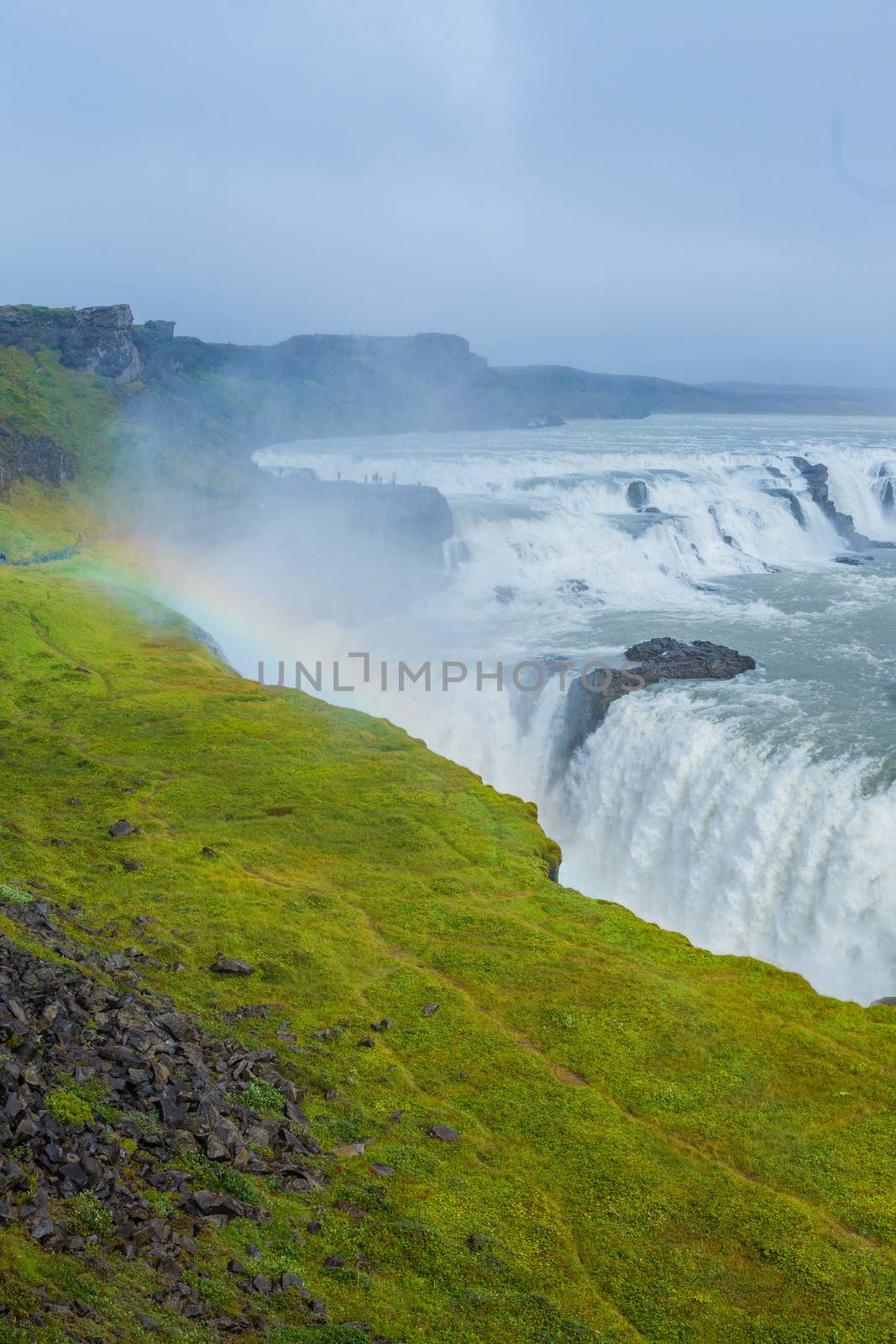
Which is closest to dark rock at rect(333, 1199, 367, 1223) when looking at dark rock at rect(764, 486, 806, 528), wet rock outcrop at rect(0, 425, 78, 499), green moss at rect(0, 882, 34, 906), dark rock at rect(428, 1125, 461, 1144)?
dark rock at rect(428, 1125, 461, 1144)

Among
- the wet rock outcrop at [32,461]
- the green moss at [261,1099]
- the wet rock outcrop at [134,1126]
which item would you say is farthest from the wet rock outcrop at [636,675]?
the wet rock outcrop at [32,461]

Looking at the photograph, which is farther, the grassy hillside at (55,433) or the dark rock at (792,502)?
the dark rock at (792,502)

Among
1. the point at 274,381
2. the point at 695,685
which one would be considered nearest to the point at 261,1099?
the point at 695,685

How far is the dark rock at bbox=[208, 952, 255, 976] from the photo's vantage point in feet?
67.7

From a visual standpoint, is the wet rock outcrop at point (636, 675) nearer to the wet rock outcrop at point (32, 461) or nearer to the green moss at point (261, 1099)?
the green moss at point (261, 1099)

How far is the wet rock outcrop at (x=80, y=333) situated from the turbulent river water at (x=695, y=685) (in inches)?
1236

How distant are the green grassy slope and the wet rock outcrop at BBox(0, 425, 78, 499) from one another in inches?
1920

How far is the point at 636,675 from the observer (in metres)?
43.2

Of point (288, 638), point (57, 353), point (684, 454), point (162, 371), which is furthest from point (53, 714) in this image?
point (162, 371)

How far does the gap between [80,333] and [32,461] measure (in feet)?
118

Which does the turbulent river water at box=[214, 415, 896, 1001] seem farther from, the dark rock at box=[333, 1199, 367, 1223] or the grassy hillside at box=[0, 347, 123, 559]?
the grassy hillside at box=[0, 347, 123, 559]

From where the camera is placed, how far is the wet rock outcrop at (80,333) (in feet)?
359

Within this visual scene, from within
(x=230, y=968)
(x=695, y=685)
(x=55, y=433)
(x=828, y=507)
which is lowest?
(x=230, y=968)

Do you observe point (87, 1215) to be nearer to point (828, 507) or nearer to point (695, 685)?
point (695, 685)
